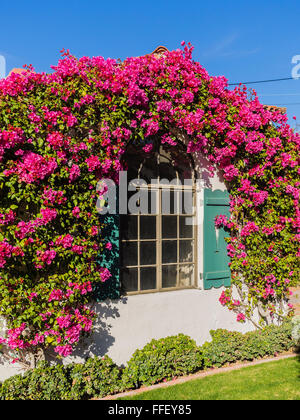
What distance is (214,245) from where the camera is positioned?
6445 millimetres

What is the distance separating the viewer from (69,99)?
4.98 meters

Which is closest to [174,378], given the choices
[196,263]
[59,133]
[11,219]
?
[196,263]

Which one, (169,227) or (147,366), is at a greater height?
(169,227)

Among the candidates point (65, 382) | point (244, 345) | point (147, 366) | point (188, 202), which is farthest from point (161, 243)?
point (65, 382)

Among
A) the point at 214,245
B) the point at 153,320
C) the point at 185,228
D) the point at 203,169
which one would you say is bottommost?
the point at 153,320

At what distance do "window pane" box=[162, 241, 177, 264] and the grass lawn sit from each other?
1.89 metres

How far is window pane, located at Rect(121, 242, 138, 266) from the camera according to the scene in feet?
19.2

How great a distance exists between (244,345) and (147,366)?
5.91 feet

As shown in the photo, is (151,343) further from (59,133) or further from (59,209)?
(59,133)

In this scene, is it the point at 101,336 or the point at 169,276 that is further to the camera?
the point at 169,276

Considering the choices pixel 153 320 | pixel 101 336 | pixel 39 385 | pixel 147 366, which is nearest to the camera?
pixel 39 385

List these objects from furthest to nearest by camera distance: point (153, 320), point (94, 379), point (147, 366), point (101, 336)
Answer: point (153, 320), point (101, 336), point (147, 366), point (94, 379)

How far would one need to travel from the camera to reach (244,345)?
5984 millimetres

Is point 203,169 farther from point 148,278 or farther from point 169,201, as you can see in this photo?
point 148,278
